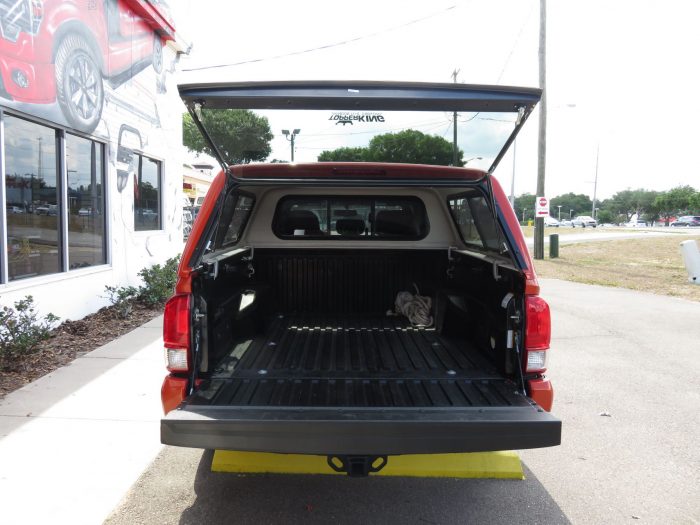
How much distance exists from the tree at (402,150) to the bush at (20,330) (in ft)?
11.6

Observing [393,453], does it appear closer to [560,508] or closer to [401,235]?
[560,508]

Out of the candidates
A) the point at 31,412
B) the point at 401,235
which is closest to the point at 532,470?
the point at 401,235

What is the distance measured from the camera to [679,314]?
28.8 feet

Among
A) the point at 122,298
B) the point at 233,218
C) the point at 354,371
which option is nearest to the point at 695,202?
the point at 122,298

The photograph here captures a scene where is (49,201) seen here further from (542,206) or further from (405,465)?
(542,206)

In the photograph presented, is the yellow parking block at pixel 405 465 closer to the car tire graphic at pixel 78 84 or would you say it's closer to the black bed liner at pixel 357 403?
the black bed liner at pixel 357 403

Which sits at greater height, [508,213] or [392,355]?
[508,213]

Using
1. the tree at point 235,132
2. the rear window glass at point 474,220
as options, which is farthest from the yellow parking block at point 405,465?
the tree at point 235,132

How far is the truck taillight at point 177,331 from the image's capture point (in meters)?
2.84

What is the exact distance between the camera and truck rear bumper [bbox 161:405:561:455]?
2.49 metres

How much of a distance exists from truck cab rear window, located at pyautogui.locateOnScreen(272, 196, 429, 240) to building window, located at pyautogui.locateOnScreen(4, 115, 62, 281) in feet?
10.0

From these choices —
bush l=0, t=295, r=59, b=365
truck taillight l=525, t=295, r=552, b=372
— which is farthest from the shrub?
truck taillight l=525, t=295, r=552, b=372

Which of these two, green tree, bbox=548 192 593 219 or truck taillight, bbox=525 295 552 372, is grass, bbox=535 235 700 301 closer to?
truck taillight, bbox=525 295 552 372

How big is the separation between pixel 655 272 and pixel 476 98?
14.6 m
